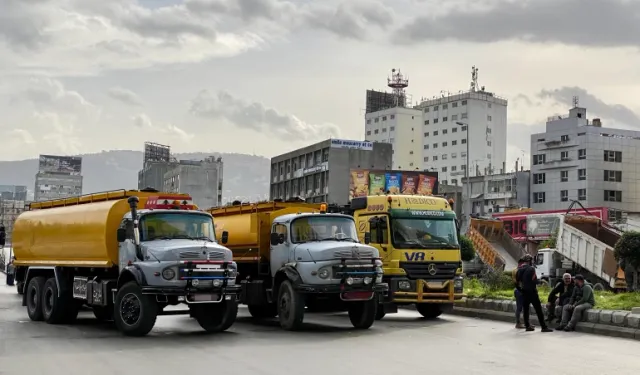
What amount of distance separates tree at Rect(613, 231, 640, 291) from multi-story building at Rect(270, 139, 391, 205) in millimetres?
54876

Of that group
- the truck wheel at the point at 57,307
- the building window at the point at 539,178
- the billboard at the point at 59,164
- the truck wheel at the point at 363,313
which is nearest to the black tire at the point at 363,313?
the truck wheel at the point at 363,313

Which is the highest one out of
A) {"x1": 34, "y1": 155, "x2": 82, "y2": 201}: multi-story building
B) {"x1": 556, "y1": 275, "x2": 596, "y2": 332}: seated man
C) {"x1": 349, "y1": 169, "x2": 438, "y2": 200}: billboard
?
{"x1": 34, "y1": 155, "x2": 82, "y2": 201}: multi-story building

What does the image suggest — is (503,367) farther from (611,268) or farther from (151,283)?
(611,268)

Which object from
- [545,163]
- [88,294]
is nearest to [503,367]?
[88,294]

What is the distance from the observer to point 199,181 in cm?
13325

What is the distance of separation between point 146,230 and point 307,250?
11.3ft

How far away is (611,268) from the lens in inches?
1268

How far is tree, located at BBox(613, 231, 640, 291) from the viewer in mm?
30234

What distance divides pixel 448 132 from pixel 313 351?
134230 mm

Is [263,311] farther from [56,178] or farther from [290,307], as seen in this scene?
[56,178]

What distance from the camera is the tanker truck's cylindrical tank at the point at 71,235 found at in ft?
54.1

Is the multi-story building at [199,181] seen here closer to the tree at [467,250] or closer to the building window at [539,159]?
the building window at [539,159]

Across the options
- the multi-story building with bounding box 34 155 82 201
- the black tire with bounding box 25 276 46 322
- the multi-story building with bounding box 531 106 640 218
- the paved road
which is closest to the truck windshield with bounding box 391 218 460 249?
the paved road

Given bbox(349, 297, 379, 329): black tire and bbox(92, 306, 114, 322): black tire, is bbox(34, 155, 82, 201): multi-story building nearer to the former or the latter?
bbox(92, 306, 114, 322): black tire
